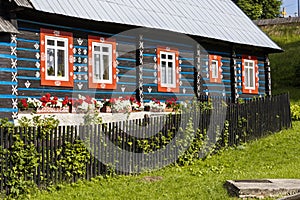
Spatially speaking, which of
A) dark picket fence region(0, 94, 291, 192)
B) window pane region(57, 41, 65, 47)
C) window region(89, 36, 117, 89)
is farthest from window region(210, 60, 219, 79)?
window pane region(57, 41, 65, 47)

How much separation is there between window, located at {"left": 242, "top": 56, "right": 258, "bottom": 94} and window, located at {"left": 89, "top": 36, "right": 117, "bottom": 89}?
7.80 metres

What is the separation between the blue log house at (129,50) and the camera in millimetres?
14086

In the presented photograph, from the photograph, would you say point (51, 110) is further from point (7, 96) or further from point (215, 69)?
point (215, 69)

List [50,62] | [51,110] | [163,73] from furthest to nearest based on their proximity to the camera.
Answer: [163,73] < [50,62] < [51,110]

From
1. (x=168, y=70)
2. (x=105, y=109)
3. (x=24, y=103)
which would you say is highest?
(x=168, y=70)

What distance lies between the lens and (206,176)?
1139 cm

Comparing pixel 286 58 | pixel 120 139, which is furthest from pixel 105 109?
pixel 286 58

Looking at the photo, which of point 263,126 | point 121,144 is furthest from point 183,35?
point 121,144

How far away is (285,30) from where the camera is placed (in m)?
41.7

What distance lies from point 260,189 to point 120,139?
11.5 ft

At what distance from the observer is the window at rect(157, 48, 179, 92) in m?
18.5

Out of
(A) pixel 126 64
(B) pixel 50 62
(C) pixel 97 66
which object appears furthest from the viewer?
(A) pixel 126 64

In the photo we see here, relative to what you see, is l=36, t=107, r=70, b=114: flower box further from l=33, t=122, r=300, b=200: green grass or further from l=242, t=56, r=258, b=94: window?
l=242, t=56, r=258, b=94: window

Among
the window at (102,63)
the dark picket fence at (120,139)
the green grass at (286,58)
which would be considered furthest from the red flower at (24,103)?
the green grass at (286,58)
